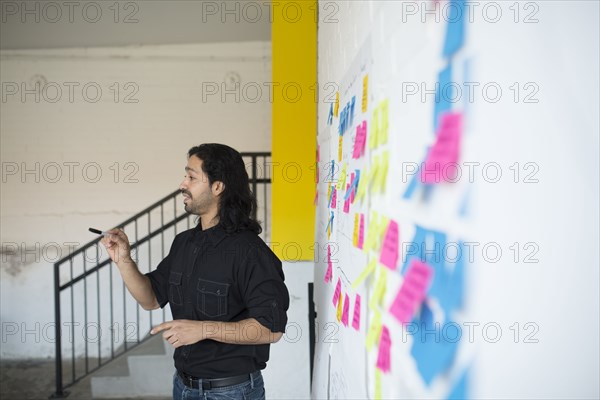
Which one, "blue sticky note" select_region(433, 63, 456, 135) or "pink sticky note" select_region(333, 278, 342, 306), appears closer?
"blue sticky note" select_region(433, 63, 456, 135)

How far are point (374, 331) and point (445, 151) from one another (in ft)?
1.50

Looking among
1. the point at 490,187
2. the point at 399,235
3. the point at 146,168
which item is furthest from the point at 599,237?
the point at 146,168

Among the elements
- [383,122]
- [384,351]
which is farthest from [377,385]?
[383,122]

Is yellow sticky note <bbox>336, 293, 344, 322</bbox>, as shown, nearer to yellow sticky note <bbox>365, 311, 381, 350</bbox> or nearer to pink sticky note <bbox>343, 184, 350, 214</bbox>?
pink sticky note <bbox>343, 184, 350, 214</bbox>

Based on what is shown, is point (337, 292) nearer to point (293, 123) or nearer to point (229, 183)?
point (229, 183)

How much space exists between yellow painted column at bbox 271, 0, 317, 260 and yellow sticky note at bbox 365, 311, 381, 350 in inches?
68.4

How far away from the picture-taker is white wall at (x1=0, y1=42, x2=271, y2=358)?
5492mm

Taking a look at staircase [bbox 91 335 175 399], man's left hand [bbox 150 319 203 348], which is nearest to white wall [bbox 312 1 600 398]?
man's left hand [bbox 150 319 203 348]

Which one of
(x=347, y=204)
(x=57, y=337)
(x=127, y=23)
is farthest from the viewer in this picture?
(x=127, y=23)

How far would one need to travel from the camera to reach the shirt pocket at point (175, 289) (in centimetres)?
173

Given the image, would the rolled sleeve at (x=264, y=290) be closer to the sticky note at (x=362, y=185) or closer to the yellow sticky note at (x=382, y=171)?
the sticky note at (x=362, y=185)

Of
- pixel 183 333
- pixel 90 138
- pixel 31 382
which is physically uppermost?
pixel 90 138

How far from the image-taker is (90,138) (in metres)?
5.54

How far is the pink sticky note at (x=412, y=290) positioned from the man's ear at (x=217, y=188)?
3.81 feet
